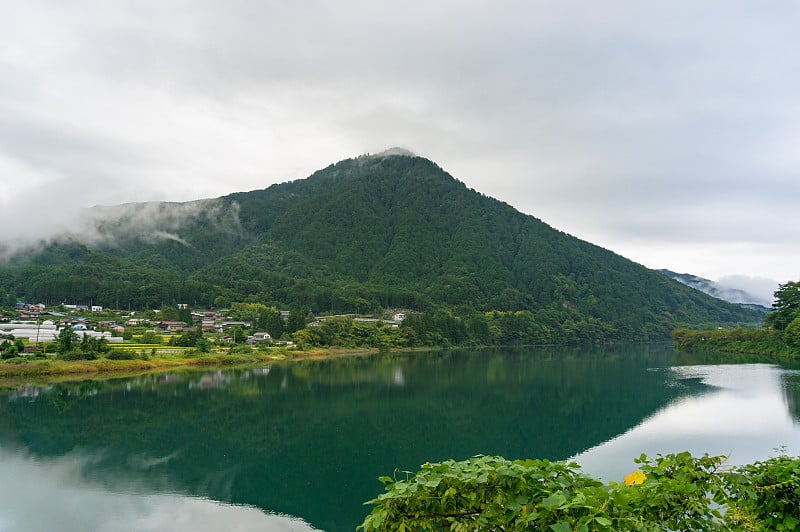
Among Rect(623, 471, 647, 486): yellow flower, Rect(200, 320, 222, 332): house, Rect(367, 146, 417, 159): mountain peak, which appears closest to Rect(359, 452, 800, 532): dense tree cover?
Rect(623, 471, 647, 486): yellow flower

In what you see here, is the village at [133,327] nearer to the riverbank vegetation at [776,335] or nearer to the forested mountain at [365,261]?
the forested mountain at [365,261]

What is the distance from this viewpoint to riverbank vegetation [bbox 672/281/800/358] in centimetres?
5031

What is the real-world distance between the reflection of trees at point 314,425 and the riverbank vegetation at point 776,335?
19.9 meters

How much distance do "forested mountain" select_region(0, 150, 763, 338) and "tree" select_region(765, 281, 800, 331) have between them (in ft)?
163

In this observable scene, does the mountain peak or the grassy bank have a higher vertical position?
the mountain peak

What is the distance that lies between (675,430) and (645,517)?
2204 cm

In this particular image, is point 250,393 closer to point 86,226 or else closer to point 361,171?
point 86,226

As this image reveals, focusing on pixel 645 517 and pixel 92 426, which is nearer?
pixel 645 517

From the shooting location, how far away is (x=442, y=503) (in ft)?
10.1

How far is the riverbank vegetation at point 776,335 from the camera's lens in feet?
165

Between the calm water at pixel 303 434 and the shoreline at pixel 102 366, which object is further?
the shoreline at pixel 102 366

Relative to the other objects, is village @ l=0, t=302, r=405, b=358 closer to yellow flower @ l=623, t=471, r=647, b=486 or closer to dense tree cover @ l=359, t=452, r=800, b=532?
dense tree cover @ l=359, t=452, r=800, b=532

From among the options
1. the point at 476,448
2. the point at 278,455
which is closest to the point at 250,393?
the point at 278,455

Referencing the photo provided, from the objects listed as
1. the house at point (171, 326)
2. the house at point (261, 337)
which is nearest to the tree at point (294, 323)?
the house at point (261, 337)
